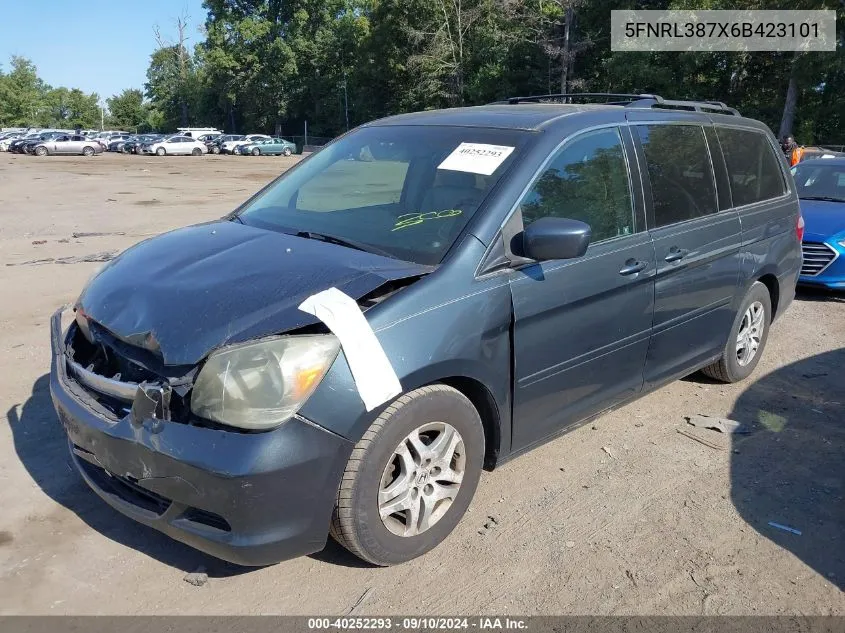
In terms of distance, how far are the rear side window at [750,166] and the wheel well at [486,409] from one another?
8.46 feet

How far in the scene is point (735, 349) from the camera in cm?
501

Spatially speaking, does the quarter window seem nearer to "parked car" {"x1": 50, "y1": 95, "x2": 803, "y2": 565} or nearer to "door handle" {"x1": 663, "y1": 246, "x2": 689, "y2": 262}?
"parked car" {"x1": 50, "y1": 95, "x2": 803, "y2": 565}

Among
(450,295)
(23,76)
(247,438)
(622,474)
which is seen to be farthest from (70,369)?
(23,76)

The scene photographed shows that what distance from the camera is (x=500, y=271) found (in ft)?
10.4

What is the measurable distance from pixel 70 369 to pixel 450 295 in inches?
68.4

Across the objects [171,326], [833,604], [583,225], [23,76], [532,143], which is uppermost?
[23,76]

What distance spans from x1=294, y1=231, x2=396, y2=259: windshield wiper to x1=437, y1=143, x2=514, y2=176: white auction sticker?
625 mm

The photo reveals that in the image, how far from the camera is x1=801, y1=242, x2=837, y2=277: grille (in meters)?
7.82

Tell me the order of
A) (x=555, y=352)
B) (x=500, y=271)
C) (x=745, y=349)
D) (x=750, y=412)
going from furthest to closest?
(x=745, y=349) < (x=750, y=412) < (x=555, y=352) < (x=500, y=271)

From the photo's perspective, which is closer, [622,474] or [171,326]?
[171,326]

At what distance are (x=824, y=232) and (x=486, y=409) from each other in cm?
644

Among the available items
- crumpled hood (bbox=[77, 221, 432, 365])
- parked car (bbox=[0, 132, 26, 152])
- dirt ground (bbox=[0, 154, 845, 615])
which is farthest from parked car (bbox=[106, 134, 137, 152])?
crumpled hood (bbox=[77, 221, 432, 365])

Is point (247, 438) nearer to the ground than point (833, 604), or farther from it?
farther from it

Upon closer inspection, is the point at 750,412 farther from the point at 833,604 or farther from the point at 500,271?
the point at 500,271
